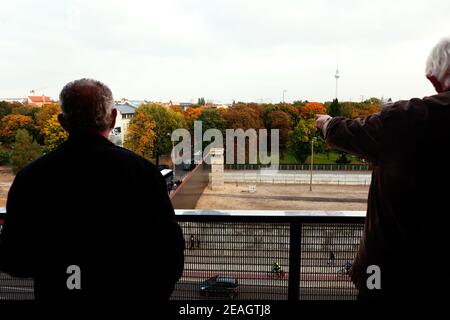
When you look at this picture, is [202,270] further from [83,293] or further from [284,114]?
[284,114]

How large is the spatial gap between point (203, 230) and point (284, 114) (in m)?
5.97

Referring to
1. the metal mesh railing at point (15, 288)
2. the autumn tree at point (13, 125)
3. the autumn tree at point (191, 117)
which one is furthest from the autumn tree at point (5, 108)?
the metal mesh railing at point (15, 288)

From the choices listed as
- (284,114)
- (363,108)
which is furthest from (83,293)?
(284,114)

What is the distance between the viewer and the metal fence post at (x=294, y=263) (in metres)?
1.25

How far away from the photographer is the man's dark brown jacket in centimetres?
69

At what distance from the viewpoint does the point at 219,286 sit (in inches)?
50.8

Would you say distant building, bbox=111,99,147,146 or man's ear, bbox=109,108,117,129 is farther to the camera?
distant building, bbox=111,99,147,146

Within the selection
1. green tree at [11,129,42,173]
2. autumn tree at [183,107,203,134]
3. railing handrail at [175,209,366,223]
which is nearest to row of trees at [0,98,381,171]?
green tree at [11,129,42,173]

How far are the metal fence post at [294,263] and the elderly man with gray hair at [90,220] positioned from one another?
61 centimetres

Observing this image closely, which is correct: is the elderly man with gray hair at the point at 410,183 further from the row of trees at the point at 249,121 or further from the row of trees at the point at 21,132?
the row of trees at the point at 21,132

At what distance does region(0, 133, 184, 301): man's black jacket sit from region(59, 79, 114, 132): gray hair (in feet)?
0.08

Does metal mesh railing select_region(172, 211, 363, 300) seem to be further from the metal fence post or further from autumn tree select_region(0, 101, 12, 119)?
autumn tree select_region(0, 101, 12, 119)

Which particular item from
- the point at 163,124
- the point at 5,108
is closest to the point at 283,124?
the point at 163,124
